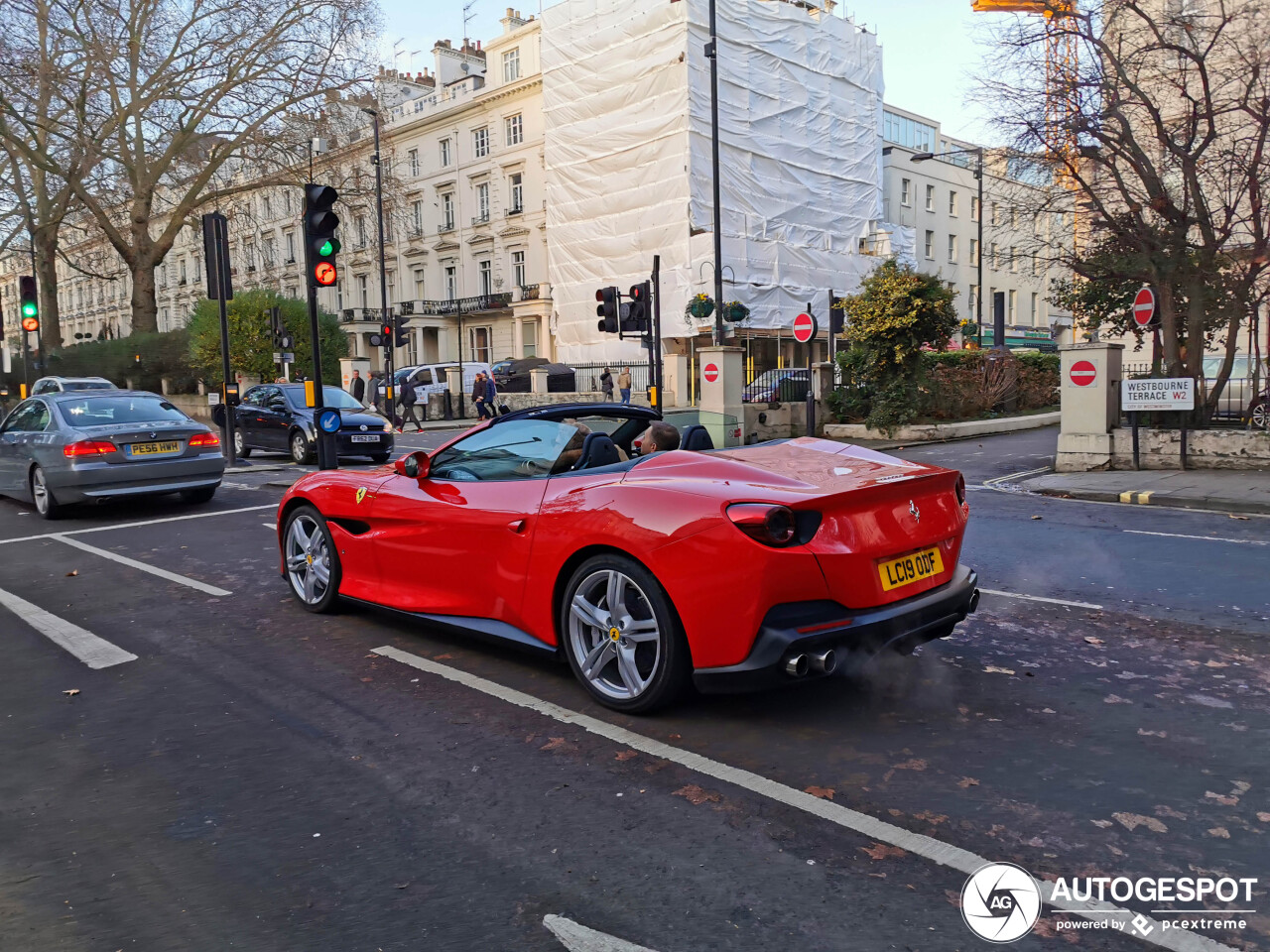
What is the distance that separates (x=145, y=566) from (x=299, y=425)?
10709 mm

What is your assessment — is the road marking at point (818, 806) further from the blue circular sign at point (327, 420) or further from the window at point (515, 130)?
the window at point (515, 130)

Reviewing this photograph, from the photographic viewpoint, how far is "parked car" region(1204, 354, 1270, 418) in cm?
1388

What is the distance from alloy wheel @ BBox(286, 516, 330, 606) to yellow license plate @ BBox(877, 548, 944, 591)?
3.71m

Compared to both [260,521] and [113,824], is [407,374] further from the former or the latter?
[113,824]

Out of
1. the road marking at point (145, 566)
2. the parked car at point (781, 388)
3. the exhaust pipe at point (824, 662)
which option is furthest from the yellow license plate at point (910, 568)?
the parked car at point (781, 388)

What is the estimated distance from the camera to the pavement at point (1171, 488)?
10.9 m

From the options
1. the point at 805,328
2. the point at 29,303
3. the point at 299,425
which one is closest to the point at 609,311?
the point at 805,328

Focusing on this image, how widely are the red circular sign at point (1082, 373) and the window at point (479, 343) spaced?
139 ft

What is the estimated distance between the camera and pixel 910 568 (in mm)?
4184

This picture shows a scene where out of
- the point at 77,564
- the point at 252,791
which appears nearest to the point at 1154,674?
the point at 252,791

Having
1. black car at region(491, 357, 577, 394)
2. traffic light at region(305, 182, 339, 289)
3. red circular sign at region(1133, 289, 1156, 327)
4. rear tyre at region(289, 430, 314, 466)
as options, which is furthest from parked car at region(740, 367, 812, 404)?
traffic light at region(305, 182, 339, 289)

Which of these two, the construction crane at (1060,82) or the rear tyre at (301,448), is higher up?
the construction crane at (1060,82)

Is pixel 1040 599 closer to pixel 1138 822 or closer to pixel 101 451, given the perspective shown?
pixel 1138 822

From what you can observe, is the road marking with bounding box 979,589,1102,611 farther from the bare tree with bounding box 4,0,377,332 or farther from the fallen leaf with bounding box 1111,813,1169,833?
the bare tree with bounding box 4,0,377,332
